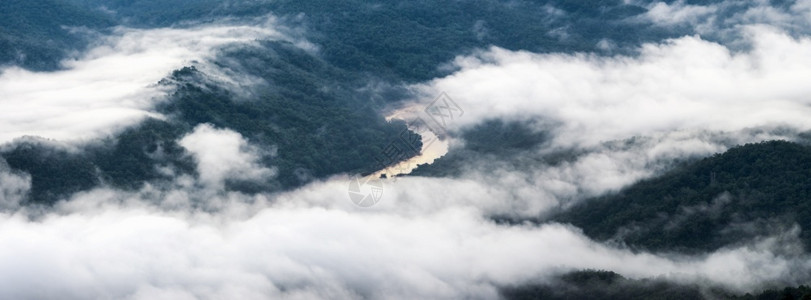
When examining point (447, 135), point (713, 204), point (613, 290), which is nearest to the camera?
point (613, 290)

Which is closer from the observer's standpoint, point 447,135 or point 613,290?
point 613,290

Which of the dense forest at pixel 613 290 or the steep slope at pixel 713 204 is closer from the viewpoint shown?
the dense forest at pixel 613 290

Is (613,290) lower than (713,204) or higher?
lower

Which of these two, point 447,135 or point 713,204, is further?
point 447,135

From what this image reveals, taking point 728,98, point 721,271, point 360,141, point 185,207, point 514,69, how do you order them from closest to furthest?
point 721,271
point 185,207
point 360,141
point 728,98
point 514,69

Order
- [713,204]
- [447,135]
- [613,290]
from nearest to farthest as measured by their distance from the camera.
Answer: [613,290], [713,204], [447,135]

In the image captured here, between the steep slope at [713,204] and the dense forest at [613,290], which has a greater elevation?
the steep slope at [713,204]

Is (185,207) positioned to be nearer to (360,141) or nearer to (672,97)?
(360,141)

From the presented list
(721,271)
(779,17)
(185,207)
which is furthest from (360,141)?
(779,17)

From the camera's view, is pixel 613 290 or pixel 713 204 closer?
pixel 613 290

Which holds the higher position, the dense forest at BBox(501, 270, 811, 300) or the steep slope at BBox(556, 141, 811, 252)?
the steep slope at BBox(556, 141, 811, 252)

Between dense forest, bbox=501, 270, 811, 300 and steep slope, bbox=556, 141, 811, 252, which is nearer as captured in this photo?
dense forest, bbox=501, 270, 811, 300
